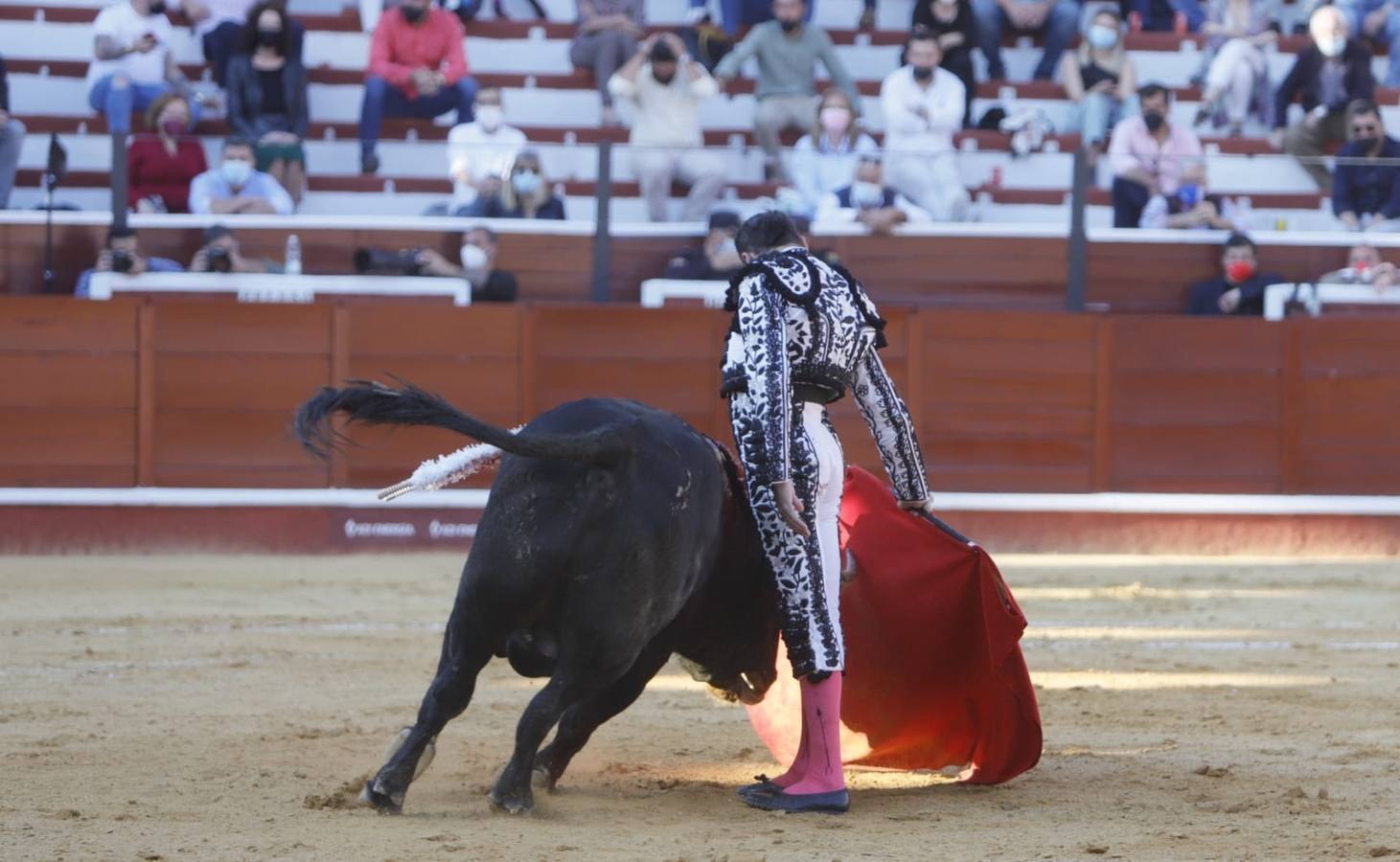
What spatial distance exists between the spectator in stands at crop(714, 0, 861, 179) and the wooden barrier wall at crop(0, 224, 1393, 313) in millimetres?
1221

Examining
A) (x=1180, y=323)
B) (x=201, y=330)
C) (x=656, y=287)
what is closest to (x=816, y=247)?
(x=656, y=287)

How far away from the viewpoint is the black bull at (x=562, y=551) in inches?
151

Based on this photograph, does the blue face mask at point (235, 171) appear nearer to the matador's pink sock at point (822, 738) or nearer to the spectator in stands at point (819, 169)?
the spectator in stands at point (819, 169)

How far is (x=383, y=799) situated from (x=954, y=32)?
29.4 feet

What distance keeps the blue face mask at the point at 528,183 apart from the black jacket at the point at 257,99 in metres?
1.63

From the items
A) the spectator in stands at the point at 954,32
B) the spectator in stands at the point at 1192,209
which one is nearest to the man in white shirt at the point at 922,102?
the spectator in stands at the point at 954,32

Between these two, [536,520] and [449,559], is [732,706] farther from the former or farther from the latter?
[449,559]

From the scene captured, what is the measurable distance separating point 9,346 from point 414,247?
2.01 metres

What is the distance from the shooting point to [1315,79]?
478 inches

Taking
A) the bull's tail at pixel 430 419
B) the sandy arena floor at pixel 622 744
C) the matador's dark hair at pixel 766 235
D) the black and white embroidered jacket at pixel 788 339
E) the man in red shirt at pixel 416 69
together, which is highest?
the man in red shirt at pixel 416 69

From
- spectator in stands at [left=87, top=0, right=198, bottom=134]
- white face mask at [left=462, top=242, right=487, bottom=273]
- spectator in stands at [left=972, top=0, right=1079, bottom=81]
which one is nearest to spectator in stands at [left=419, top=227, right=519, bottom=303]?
white face mask at [left=462, top=242, right=487, bottom=273]

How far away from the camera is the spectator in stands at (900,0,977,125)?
1204 centimetres

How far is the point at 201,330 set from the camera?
32.2 feet

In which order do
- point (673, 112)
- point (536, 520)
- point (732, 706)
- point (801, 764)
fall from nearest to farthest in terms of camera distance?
point (536, 520) → point (801, 764) → point (732, 706) → point (673, 112)
